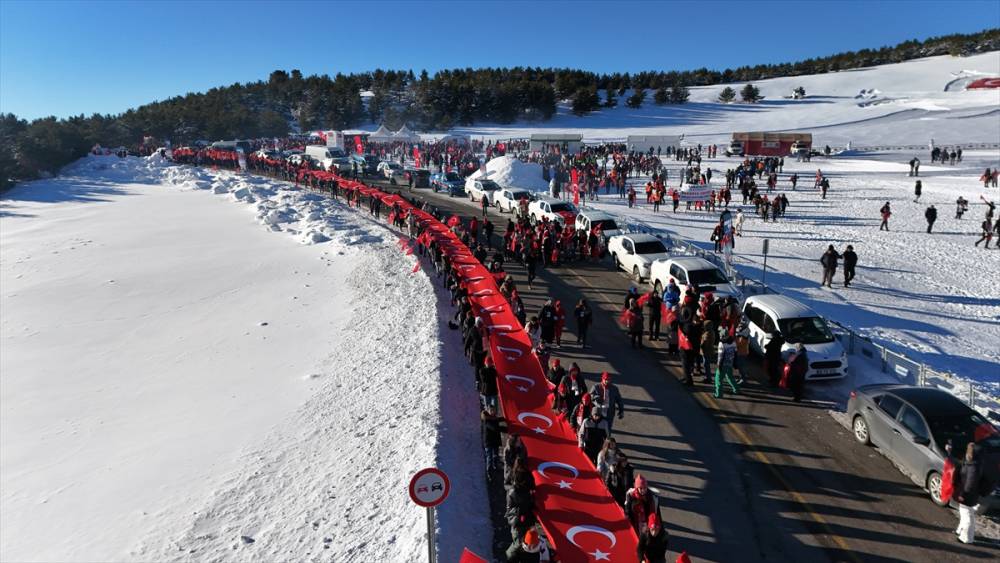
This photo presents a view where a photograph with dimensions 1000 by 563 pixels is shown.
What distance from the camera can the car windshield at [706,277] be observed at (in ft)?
58.9

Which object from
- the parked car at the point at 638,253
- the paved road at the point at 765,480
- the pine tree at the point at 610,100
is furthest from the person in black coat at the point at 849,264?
the pine tree at the point at 610,100

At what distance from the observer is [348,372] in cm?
1577

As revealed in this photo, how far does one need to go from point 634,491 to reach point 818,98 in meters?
110

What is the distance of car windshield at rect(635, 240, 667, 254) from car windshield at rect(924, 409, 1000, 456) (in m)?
12.5

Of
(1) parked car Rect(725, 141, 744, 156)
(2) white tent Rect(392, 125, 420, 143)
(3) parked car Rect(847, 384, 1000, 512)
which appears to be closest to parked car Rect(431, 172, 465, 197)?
(2) white tent Rect(392, 125, 420, 143)

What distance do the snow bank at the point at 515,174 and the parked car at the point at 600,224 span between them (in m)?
15.8

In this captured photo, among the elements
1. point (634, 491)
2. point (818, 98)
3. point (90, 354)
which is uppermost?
point (818, 98)

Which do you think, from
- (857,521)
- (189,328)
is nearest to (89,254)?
(189,328)

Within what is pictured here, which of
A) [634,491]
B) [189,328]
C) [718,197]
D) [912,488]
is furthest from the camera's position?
[718,197]

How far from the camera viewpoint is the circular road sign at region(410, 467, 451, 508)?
6.66 m

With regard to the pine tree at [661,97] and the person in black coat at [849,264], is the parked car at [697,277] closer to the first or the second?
the person in black coat at [849,264]

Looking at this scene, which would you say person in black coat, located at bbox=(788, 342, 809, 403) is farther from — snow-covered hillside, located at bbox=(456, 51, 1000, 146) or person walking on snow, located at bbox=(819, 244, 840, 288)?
snow-covered hillside, located at bbox=(456, 51, 1000, 146)

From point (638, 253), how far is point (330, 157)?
132ft

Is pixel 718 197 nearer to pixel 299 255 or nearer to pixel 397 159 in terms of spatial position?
pixel 299 255
